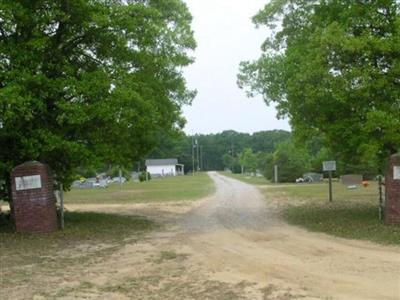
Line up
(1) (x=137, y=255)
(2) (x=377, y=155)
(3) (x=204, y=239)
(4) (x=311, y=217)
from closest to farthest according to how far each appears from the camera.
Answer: (1) (x=137, y=255), (3) (x=204, y=239), (2) (x=377, y=155), (4) (x=311, y=217)

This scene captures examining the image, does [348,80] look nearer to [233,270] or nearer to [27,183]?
[233,270]

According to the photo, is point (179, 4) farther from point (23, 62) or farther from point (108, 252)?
point (108, 252)

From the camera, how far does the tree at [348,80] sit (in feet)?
51.1

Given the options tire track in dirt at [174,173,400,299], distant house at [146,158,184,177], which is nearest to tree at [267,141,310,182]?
Result: tire track in dirt at [174,173,400,299]

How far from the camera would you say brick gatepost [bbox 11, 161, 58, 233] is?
16.0 m

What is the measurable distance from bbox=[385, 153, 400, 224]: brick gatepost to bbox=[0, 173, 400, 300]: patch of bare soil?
7.49ft

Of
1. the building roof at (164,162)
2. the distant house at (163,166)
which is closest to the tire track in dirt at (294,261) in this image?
the distant house at (163,166)

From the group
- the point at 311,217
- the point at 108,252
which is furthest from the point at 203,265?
the point at 311,217

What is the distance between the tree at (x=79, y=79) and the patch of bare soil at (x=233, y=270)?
11.3 feet

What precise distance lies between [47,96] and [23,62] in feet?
3.51

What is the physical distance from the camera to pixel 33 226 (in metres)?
16.2

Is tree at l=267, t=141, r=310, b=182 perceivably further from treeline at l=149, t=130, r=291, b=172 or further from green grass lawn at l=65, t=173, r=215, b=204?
treeline at l=149, t=130, r=291, b=172

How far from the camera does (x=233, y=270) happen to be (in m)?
10.3

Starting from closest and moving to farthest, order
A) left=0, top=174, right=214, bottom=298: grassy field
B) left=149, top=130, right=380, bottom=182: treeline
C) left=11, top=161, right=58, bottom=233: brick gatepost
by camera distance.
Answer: left=0, top=174, right=214, bottom=298: grassy field, left=11, top=161, right=58, bottom=233: brick gatepost, left=149, top=130, right=380, bottom=182: treeline
